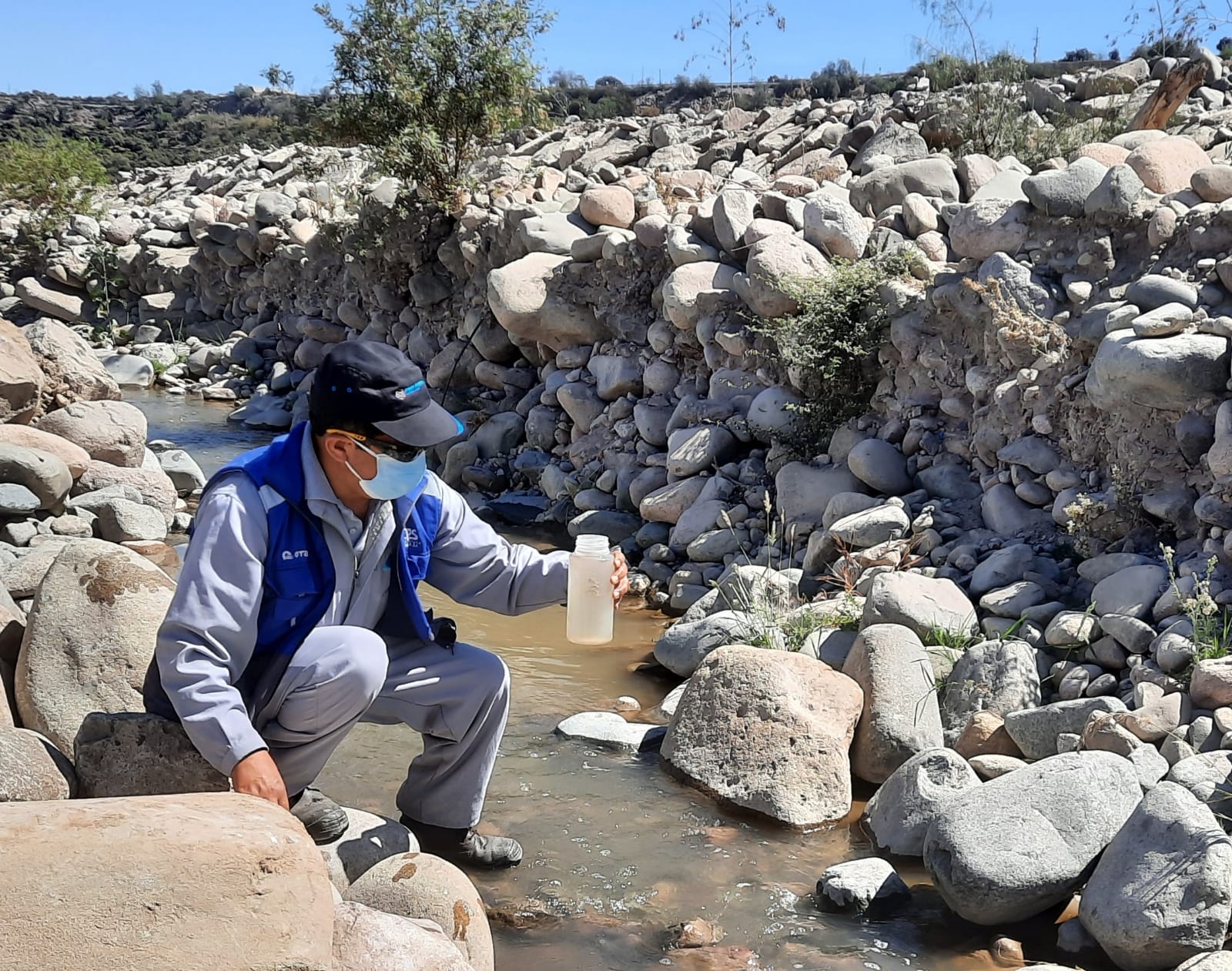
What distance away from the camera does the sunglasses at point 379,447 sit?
290cm

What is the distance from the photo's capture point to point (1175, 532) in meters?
4.95

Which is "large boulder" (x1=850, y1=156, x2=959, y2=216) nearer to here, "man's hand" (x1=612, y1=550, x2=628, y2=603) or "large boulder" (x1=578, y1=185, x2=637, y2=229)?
"large boulder" (x1=578, y1=185, x2=637, y2=229)

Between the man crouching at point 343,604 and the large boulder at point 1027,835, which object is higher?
the man crouching at point 343,604

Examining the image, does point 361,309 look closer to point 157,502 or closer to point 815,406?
point 157,502

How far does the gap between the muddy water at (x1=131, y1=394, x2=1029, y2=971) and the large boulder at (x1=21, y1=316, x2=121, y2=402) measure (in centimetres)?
341

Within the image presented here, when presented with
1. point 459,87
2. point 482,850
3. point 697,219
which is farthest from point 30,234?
point 482,850

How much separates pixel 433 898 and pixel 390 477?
3.18 feet

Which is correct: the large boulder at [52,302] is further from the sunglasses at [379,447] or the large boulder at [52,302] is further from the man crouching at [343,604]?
the sunglasses at [379,447]

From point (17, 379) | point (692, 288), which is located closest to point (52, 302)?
point (17, 379)

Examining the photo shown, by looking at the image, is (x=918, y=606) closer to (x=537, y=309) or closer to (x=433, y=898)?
(x=433, y=898)

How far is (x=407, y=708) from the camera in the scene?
129 inches

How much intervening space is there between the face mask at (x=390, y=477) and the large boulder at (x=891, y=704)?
2.06m

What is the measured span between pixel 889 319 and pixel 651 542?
1.75 metres

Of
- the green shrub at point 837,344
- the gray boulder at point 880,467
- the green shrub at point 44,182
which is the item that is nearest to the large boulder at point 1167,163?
the green shrub at point 837,344
